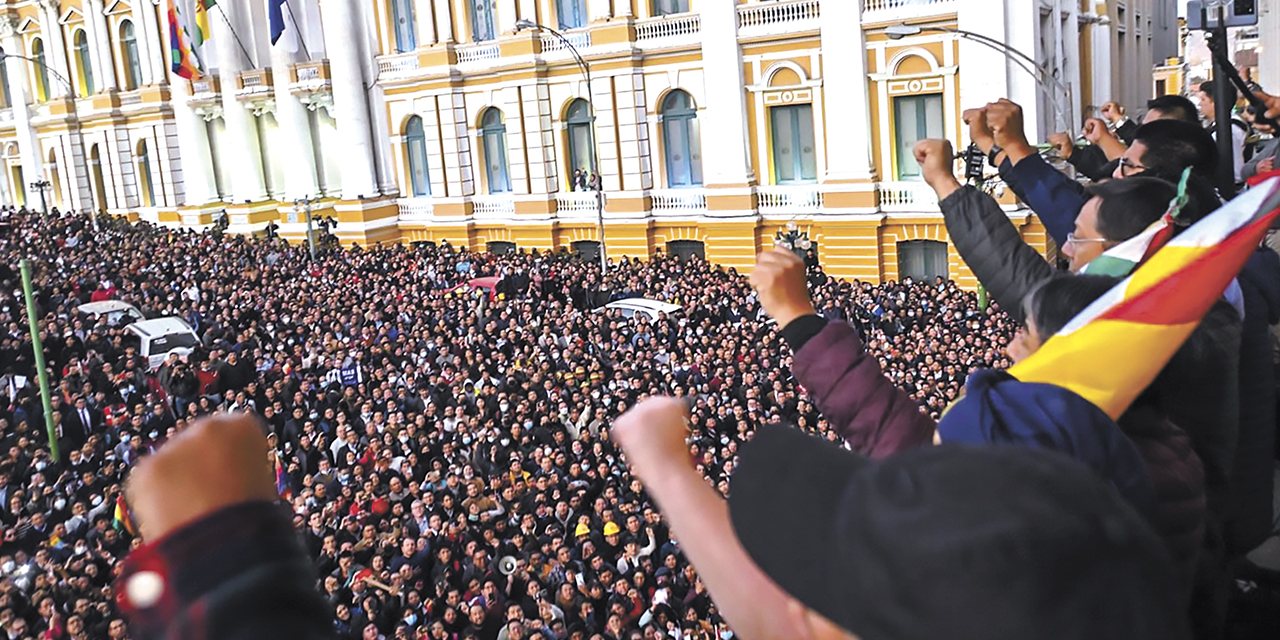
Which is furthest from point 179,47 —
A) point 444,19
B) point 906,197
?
point 906,197

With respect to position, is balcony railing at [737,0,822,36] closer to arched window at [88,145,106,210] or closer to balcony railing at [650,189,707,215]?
balcony railing at [650,189,707,215]

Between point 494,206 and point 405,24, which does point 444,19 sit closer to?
point 405,24

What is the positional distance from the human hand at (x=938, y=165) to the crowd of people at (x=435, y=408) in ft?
4.48

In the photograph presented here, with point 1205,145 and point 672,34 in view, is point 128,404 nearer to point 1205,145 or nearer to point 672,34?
point 1205,145

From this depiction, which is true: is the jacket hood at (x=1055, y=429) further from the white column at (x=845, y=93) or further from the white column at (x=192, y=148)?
the white column at (x=192, y=148)

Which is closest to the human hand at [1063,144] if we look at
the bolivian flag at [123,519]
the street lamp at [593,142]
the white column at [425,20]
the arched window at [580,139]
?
the bolivian flag at [123,519]

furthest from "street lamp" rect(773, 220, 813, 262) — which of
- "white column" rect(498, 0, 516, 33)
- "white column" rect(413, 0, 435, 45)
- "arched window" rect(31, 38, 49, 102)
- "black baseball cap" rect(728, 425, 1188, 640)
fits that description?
"arched window" rect(31, 38, 49, 102)

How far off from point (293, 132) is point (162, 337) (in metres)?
18.7

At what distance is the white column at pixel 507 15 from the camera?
96.8ft

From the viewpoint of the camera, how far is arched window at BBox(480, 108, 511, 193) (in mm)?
31156

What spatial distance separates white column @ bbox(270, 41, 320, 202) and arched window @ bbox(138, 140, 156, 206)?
6.85 metres

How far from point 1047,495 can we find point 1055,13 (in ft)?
87.0

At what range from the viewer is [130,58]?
4025cm

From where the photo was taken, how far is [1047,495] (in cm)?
112
